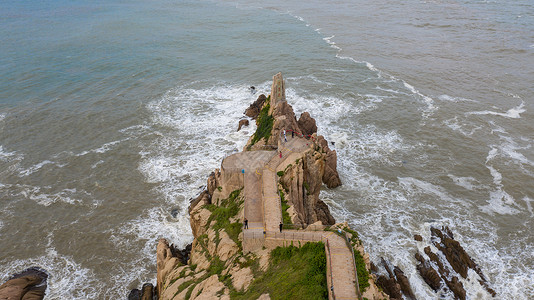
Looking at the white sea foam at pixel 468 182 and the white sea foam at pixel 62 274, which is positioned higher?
the white sea foam at pixel 468 182

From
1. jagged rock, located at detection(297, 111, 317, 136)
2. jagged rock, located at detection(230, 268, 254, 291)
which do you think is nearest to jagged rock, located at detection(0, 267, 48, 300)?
jagged rock, located at detection(230, 268, 254, 291)

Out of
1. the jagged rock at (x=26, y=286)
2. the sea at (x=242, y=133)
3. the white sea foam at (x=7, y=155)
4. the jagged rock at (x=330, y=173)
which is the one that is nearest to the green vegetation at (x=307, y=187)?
the sea at (x=242, y=133)

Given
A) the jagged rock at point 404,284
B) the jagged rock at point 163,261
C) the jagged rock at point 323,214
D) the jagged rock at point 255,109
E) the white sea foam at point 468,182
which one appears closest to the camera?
the jagged rock at point 404,284

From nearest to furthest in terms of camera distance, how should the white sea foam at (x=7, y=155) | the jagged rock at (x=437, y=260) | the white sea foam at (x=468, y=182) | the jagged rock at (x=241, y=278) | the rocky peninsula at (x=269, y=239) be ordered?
1. the rocky peninsula at (x=269, y=239)
2. the jagged rock at (x=241, y=278)
3. the jagged rock at (x=437, y=260)
4. the white sea foam at (x=468, y=182)
5. the white sea foam at (x=7, y=155)

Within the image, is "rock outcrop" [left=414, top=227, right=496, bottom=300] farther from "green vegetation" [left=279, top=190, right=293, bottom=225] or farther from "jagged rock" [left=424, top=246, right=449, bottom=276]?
"green vegetation" [left=279, top=190, right=293, bottom=225]

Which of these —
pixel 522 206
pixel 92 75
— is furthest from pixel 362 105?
pixel 92 75

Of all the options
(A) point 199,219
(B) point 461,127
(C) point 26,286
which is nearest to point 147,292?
(A) point 199,219

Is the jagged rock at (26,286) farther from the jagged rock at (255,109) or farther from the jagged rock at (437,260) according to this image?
the jagged rock at (255,109)
